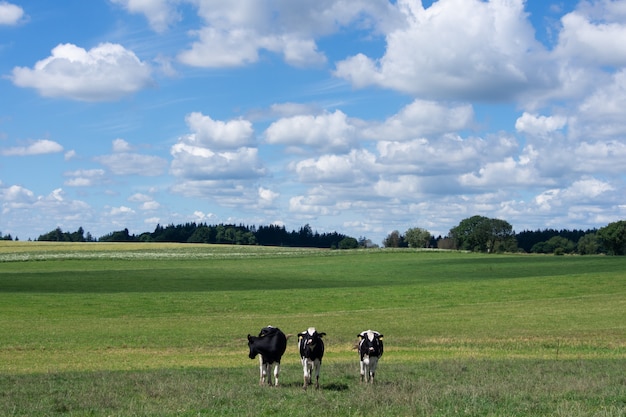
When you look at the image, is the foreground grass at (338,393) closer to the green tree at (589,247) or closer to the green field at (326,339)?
the green field at (326,339)

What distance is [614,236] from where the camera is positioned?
168500 mm

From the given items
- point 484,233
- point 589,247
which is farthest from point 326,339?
point 589,247

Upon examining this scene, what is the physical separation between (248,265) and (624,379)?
309 feet

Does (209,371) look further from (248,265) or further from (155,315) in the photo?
(248,265)

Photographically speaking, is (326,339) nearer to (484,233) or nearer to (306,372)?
(306,372)

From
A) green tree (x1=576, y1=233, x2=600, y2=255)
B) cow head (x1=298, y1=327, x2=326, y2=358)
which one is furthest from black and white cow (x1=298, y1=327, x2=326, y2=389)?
green tree (x1=576, y1=233, x2=600, y2=255)

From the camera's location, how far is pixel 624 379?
841 inches

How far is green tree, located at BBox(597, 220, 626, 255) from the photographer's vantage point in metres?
168

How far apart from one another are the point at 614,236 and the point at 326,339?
476 ft

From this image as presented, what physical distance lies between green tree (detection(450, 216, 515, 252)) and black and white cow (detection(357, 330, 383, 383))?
167065 millimetres

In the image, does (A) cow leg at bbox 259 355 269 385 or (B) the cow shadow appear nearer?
(B) the cow shadow

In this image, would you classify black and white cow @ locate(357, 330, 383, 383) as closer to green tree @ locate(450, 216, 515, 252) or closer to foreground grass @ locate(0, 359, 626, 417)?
foreground grass @ locate(0, 359, 626, 417)

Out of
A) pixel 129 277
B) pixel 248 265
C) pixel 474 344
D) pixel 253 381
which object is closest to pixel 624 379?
pixel 253 381

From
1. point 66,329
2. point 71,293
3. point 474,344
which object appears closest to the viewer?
point 474,344
